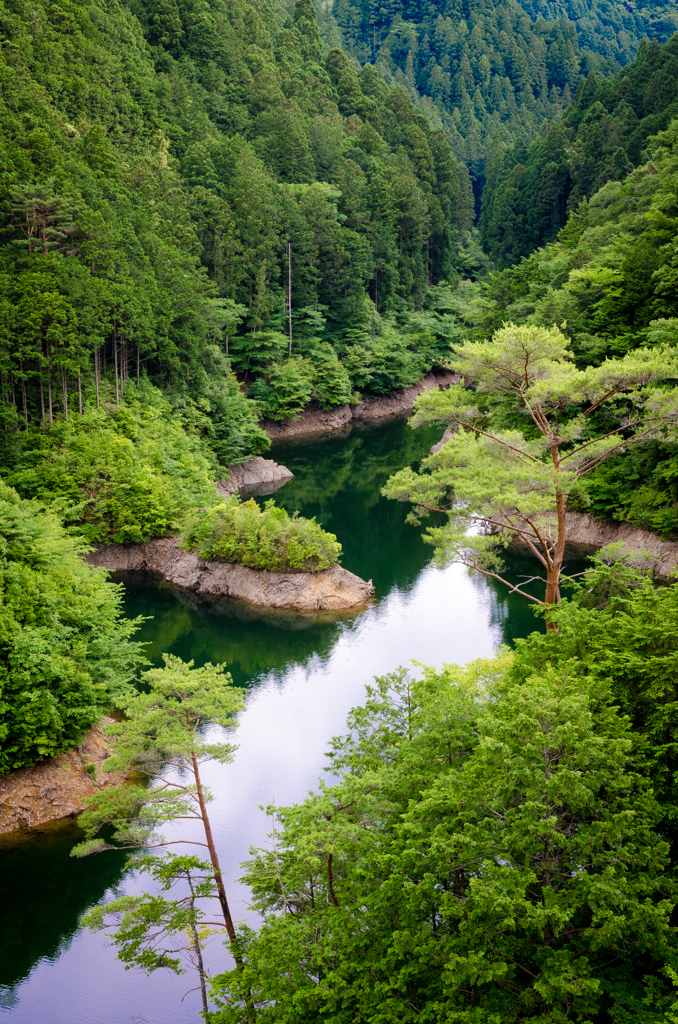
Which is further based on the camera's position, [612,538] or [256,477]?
[256,477]

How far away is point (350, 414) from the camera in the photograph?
2213 inches

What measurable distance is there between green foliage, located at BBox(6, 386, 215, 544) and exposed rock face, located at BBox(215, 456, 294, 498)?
656 cm

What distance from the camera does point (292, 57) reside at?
70.8m

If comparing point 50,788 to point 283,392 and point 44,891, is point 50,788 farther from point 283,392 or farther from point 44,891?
point 283,392

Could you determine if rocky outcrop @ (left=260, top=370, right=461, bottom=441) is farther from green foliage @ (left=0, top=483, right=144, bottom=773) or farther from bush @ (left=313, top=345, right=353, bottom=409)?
green foliage @ (left=0, top=483, right=144, bottom=773)

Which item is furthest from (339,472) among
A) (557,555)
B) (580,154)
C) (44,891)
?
(580,154)

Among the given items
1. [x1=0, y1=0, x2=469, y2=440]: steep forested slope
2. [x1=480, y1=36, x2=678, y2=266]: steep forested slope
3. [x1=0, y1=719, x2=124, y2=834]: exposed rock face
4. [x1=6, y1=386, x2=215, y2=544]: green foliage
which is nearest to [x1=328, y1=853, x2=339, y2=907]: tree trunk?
[x1=0, y1=719, x2=124, y2=834]: exposed rock face

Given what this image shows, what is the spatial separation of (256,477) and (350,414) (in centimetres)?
1797

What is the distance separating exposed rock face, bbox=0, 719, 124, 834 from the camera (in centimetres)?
1513

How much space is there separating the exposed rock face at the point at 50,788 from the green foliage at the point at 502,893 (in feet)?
23.8

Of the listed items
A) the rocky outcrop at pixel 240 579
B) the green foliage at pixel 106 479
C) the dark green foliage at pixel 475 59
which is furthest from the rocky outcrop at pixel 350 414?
the dark green foliage at pixel 475 59

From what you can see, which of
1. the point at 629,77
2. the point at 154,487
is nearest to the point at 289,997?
the point at 154,487

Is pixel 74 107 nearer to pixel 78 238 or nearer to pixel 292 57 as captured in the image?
pixel 78 238

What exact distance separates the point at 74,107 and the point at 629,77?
155 ft
